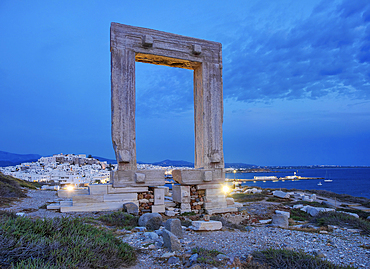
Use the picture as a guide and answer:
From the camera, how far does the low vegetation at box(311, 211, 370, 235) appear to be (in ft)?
24.7

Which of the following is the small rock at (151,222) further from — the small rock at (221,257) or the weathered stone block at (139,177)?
the small rock at (221,257)

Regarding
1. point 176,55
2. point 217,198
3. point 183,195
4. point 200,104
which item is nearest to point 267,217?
point 217,198

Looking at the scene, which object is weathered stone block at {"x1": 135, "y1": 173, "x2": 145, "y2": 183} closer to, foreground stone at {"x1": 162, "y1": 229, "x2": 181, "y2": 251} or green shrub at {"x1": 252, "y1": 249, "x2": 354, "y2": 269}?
foreground stone at {"x1": 162, "y1": 229, "x2": 181, "y2": 251}

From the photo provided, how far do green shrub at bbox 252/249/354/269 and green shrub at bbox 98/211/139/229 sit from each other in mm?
3404

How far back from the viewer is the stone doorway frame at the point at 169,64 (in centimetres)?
830

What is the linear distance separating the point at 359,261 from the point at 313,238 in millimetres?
1546

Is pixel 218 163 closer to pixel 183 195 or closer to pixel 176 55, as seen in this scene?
pixel 183 195

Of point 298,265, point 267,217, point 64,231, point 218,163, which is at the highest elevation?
point 218,163

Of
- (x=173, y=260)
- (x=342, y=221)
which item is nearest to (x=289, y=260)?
(x=173, y=260)

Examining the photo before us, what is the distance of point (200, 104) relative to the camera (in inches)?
380

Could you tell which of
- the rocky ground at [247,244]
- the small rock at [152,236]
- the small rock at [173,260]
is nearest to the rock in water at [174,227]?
the rocky ground at [247,244]

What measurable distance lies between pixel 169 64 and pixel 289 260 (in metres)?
7.78

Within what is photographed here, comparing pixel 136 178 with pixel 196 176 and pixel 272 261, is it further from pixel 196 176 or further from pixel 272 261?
pixel 272 261

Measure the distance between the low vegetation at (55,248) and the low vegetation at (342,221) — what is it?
6.97m
